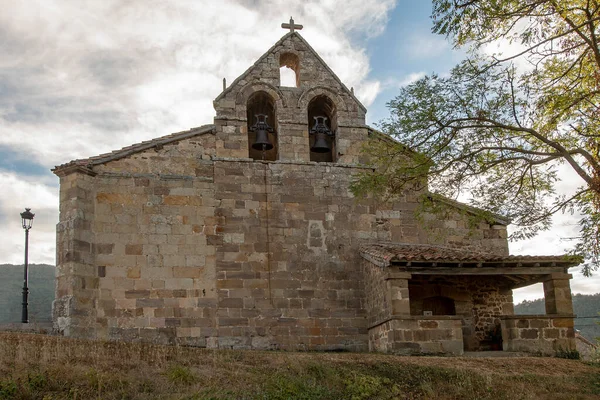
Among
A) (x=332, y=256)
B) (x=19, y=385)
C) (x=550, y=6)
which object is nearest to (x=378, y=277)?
(x=332, y=256)

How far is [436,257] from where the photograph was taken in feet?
55.5

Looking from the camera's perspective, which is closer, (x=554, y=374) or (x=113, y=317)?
(x=554, y=374)

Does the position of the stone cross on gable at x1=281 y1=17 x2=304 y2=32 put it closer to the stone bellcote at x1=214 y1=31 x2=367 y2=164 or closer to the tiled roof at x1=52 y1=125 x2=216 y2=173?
the stone bellcote at x1=214 y1=31 x2=367 y2=164

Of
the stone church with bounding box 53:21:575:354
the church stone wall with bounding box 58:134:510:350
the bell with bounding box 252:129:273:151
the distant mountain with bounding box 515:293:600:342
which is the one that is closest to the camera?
the stone church with bounding box 53:21:575:354

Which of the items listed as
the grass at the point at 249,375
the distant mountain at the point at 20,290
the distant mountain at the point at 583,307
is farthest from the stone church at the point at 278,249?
the distant mountain at the point at 583,307

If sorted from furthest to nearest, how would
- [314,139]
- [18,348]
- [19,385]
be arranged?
[314,139]
[18,348]
[19,385]

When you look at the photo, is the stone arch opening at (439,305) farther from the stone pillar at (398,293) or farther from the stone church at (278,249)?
the stone pillar at (398,293)

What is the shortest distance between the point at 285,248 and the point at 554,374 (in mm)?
7221

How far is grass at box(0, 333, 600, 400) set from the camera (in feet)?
36.7

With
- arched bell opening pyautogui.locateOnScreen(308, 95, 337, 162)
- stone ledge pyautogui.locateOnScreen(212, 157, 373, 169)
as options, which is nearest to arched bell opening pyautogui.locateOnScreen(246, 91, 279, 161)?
stone ledge pyautogui.locateOnScreen(212, 157, 373, 169)

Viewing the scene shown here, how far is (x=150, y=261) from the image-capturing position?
17.2 meters

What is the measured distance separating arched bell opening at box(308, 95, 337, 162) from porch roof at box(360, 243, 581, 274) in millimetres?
3190

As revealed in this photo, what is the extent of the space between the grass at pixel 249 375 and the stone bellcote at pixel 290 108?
6392 mm

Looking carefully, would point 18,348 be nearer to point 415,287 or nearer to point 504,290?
Answer: point 415,287
